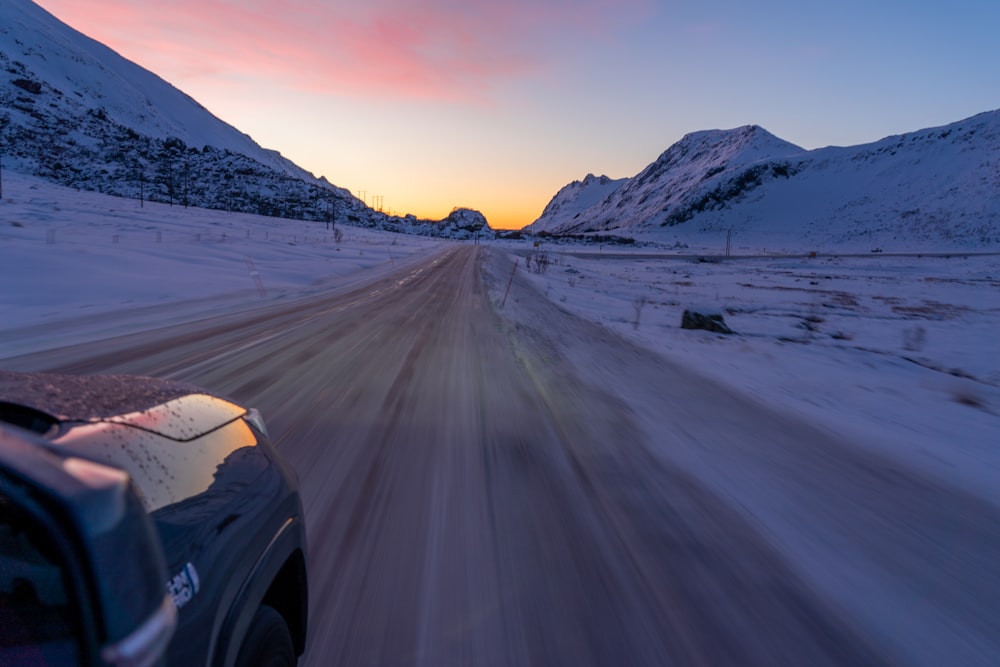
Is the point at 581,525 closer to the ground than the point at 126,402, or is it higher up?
closer to the ground

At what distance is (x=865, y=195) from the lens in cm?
12875

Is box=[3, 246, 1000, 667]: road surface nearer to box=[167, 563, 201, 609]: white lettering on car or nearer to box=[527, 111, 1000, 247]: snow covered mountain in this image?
box=[167, 563, 201, 609]: white lettering on car

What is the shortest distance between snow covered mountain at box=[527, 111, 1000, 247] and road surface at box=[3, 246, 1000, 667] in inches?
4744

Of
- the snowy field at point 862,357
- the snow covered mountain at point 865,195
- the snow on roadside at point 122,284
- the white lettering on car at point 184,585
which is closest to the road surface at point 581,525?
the snowy field at point 862,357

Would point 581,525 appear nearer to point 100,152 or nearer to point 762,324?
point 762,324

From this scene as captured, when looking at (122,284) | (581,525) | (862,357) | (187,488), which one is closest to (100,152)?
(122,284)

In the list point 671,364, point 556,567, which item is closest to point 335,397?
point 556,567

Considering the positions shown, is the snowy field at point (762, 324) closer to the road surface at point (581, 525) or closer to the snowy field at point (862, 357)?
the snowy field at point (862, 357)

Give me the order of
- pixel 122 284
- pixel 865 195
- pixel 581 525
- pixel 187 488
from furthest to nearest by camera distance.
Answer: pixel 865 195 < pixel 122 284 < pixel 581 525 < pixel 187 488

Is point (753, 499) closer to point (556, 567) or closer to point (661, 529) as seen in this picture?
point (661, 529)

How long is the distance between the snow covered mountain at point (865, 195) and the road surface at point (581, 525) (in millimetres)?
120487

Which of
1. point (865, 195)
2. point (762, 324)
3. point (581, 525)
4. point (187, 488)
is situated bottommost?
point (762, 324)

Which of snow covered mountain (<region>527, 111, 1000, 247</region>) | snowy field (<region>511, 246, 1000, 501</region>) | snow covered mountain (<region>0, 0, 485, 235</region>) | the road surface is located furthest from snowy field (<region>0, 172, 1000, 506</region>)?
snow covered mountain (<region>527, 111, 1000, 247</region>)

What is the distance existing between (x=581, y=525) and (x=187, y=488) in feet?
9.43
